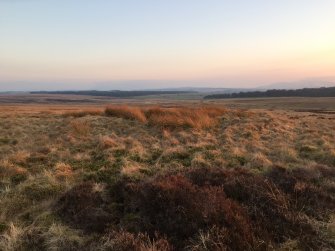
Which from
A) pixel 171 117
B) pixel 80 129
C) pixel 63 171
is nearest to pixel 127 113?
pixel 171 117

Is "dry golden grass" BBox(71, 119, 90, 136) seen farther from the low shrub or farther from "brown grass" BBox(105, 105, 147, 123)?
the low shrub

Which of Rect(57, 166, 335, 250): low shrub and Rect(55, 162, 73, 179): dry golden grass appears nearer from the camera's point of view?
Rect(57, 166, 335, 250): low shrub

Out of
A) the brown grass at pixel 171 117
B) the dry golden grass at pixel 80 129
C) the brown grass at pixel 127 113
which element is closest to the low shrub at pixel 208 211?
the dry golden grass at pixel 80 129

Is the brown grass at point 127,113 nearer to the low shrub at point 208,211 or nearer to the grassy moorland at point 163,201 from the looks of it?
the grassy moorland at point 163,201

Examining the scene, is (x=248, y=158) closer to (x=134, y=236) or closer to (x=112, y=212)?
(x=112, y=212)

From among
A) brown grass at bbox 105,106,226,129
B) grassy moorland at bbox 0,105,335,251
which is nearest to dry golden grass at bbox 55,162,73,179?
grassy moorland at bbox 0,105,335,251

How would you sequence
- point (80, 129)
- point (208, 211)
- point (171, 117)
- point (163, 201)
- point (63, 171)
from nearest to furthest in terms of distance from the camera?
point (208, 211)
point (163, 201)
point (63, 171)
point (80, 129)
point (171, 117)

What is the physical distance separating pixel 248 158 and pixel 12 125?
13.3 m

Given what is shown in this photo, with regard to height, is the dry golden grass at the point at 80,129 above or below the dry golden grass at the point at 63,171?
above

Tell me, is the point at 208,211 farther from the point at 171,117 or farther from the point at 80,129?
the point at 171,117

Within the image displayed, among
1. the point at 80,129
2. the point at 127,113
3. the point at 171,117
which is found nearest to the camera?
the point at 80,129

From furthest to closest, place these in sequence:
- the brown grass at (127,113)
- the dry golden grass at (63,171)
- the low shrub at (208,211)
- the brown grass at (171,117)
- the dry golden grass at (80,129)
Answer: the brown grass at (127,113) < the brown grass at (171,117) < the dry golden grass at (80,129) < the dry golden grass at (63,171) < the low shrub at (208,211)

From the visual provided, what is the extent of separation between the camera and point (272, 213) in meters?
5.36

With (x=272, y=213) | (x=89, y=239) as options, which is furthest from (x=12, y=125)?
(x=272, y=213)
